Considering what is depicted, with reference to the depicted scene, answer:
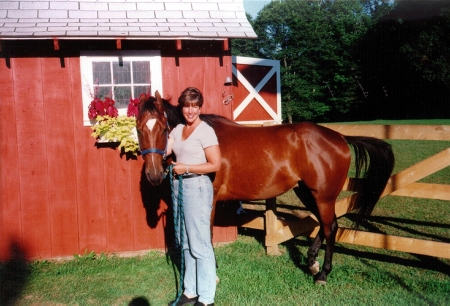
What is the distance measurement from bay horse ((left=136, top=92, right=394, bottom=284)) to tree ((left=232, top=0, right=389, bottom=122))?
31.3 m

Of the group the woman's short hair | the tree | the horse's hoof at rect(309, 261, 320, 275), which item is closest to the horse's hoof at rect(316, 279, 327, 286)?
the horse's hoof at rect(309, 261, 320, 275)

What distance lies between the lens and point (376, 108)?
34812 mm

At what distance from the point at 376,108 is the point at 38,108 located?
1355 inches

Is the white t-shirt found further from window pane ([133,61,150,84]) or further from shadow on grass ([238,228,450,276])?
shadow on grass ([238,228,450,276])

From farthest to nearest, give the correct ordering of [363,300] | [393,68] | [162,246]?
[393,68]
[162,246]
[363,300]

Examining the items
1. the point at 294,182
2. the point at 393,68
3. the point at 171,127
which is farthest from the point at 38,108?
the point at 393,68

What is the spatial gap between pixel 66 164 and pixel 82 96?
3.10 feet

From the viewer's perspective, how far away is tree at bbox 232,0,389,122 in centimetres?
3631

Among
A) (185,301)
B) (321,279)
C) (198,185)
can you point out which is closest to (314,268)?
(321,279)

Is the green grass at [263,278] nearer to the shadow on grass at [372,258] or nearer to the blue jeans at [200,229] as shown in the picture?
the shadow on grass at [372,258]

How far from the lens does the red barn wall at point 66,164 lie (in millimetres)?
4859

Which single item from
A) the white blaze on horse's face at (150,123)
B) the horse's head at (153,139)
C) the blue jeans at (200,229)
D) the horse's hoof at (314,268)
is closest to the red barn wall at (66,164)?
the horse's head at (153,139)

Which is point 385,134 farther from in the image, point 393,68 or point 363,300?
point 393,68

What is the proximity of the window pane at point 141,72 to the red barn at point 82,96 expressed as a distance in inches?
0.5
